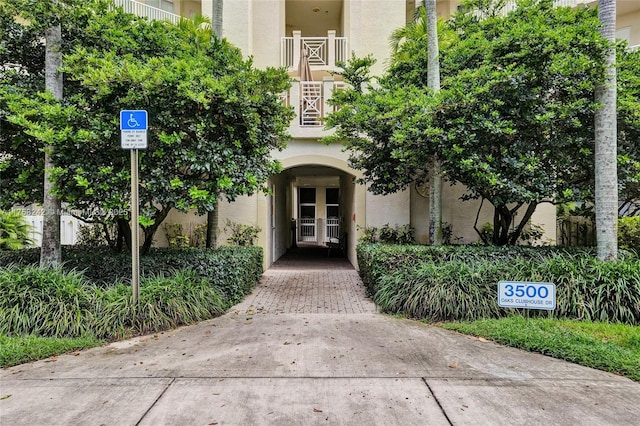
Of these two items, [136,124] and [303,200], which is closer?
[136,124]

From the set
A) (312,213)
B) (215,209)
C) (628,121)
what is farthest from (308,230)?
(628,121)

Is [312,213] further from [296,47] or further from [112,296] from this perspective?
[112,296]

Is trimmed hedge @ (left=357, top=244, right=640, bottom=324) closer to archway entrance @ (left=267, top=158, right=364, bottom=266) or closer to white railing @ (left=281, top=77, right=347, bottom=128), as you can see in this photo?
white railing @ (left=281, top=77, right=347, bottom=128)

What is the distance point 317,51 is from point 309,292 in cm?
854

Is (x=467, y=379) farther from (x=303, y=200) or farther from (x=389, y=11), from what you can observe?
(x=303, y=200)

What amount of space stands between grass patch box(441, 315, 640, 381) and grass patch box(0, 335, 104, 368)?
5022 millimetres

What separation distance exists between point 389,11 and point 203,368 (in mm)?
11431

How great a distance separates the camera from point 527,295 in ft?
17.5

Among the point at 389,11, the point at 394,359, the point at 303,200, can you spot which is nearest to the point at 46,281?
the point at 394,359

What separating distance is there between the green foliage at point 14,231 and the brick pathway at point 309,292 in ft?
21.4

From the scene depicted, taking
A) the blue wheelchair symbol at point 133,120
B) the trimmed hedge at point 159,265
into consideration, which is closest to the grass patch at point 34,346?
the trimmed hedge at point 159,265

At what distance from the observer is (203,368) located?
420cm

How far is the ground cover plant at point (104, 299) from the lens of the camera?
508cm

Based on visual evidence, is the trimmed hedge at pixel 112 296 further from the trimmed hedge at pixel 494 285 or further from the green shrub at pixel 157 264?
the trimmed hedge at pixel 494 285
